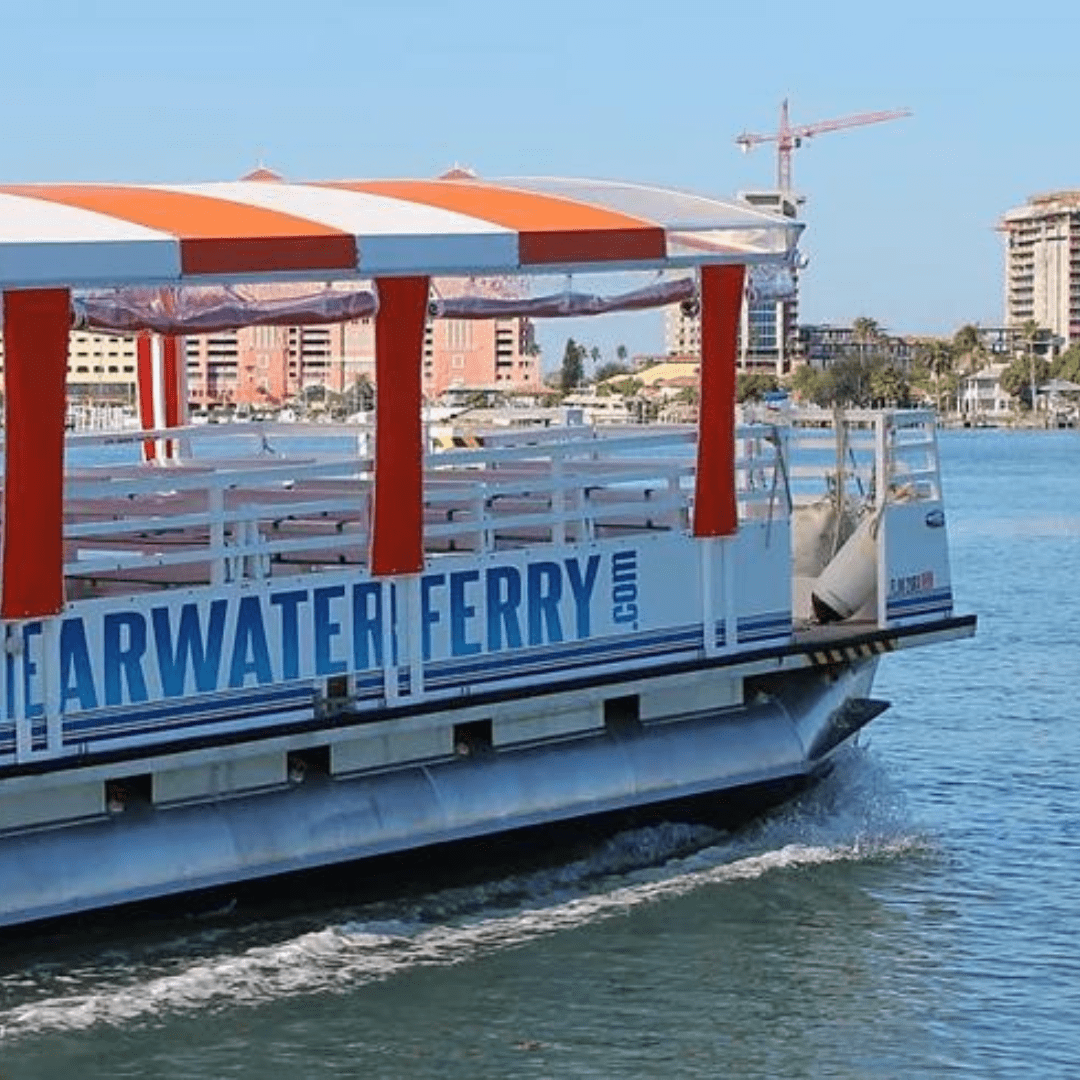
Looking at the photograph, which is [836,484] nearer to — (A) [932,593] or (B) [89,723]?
(A) [932,593]

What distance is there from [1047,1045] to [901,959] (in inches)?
56.3

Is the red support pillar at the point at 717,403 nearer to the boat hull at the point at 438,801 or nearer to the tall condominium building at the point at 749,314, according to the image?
the tall condominium building at the point at 749,314

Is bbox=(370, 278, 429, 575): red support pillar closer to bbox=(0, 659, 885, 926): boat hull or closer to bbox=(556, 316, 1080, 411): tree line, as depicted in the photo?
bbox=(0, 659, 885, 926): boat hull

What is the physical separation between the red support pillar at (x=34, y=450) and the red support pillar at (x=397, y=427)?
1.79m

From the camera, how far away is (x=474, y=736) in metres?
13.8

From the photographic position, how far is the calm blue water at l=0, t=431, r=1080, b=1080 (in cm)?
1174

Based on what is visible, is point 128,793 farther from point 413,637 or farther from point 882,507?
point 882,507

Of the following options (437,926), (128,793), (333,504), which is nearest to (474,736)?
(437,926)

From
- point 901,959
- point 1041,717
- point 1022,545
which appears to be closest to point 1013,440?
point 1022,545

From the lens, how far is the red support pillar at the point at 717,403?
571 inches

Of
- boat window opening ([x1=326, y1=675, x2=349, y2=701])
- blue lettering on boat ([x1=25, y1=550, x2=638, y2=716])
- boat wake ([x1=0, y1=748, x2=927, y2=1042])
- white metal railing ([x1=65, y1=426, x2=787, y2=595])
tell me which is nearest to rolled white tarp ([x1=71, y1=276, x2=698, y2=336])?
white metal railing ([x1=65, y1=426, x2=787, y2=595])

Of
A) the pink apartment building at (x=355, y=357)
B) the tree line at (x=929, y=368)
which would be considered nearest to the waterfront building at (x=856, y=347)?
the tree line at (x=929, y=368)

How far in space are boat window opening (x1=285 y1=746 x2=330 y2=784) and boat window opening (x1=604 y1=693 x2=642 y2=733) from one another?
6.13ft

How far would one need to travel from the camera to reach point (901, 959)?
1358 cm
